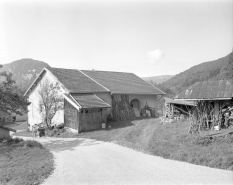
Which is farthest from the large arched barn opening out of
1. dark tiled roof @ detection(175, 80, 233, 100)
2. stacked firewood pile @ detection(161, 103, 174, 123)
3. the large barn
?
dark tiled roof @ detection(175, 80, 233, 100)

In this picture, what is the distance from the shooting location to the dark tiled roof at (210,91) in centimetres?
1520

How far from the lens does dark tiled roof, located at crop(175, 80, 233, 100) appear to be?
15.2 metres

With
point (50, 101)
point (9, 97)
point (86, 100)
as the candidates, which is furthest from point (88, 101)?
point (9, 97)

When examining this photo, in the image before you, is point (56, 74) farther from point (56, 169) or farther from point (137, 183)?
point (137, 183)

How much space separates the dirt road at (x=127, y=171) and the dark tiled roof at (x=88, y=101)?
30.0ft

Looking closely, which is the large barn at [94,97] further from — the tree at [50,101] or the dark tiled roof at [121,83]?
the tree at [50,101]

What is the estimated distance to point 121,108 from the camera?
27875 mm

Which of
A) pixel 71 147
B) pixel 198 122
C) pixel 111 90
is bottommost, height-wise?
pixel 71 147

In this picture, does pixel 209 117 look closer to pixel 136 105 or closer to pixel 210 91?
pixel 210 91

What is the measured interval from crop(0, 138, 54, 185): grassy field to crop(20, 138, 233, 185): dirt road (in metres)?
0.51

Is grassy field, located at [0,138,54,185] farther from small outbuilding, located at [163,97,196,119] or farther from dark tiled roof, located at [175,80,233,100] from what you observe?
small outbuilding, located at [163,97,196,119]

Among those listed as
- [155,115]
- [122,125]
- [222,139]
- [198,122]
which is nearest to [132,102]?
[155,115]

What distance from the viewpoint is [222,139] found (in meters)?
12.9

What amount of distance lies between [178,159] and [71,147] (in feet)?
25.4
